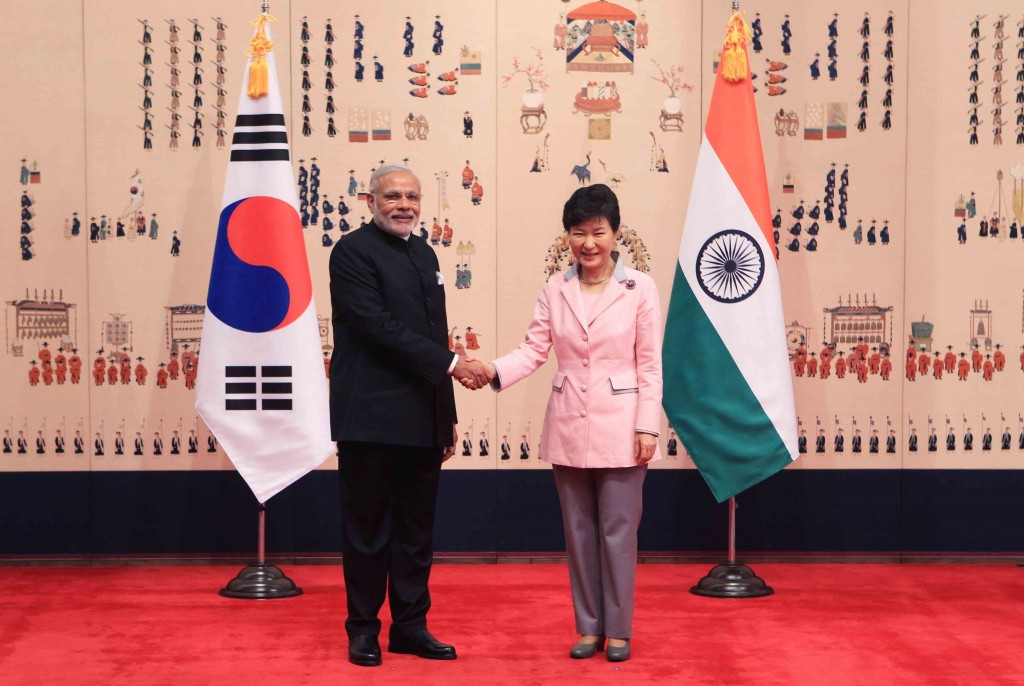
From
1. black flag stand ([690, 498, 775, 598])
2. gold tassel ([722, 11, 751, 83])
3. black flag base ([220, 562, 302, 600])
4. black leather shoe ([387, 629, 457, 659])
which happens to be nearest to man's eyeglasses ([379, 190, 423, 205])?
black leather shoe ([387, 629, 457, 659])

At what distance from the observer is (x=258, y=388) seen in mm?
4492

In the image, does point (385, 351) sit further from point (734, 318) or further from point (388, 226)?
point (734, 318)

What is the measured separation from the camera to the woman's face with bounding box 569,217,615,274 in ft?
11.8

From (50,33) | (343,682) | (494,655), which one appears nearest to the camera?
(343,682)

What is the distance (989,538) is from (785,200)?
6.19 ft

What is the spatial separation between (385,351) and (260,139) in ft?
4.73

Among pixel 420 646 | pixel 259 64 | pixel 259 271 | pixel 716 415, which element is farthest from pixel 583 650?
pixel 259 64

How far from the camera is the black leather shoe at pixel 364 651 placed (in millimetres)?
3520

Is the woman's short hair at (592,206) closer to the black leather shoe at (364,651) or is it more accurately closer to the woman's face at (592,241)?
the woman's face at (592,241)

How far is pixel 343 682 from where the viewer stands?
3.35 meters

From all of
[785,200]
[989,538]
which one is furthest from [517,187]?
[989,538]

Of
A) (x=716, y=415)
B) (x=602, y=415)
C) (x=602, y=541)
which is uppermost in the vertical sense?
(x=602, y=415)

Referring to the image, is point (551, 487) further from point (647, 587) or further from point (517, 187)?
point (517, 187)

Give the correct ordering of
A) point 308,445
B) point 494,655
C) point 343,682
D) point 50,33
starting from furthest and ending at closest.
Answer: point 50,33 → point 308,445 → point 494,655 → point 343,682
